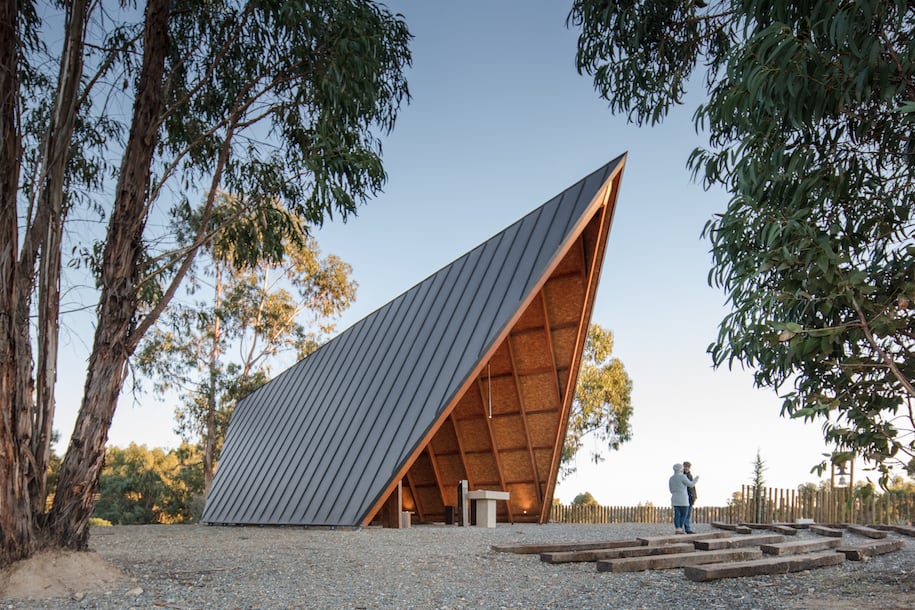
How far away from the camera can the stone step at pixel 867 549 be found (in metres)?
7.69

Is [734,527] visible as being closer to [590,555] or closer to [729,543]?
[729,543]

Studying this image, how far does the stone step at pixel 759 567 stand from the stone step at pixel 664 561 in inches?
7.1

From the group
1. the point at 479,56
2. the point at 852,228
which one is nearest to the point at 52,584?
the point at 852,228

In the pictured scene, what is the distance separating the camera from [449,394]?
11.0 metres

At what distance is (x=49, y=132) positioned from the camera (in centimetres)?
737

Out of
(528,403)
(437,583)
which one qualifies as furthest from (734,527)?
(437,583)

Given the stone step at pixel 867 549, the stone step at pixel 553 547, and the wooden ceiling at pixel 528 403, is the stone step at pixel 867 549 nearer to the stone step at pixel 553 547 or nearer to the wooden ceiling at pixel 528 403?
the stone step at pixel 553 547

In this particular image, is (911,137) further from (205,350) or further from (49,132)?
(205,350)

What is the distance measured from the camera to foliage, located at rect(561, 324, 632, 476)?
27.2 meters

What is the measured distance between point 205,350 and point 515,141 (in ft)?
51.6

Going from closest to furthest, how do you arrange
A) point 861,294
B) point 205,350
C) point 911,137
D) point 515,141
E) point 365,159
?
point 861,294 < point 911,137 < point 365,159 < point 515,141 < point 205,350

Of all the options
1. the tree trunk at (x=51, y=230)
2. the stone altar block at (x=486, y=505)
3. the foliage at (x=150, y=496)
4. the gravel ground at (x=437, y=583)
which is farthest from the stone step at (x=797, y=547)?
the foliage at (x=150, y=496)

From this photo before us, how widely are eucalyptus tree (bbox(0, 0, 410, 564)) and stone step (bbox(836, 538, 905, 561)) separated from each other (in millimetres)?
6398

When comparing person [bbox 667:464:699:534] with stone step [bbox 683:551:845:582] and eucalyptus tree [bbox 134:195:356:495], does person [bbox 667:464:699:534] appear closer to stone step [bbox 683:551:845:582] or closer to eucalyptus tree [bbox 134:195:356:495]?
stone step [bbox 683:551:845:582]
